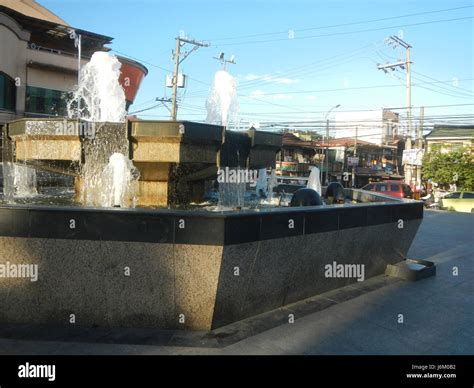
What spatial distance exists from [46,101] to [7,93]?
247 cm

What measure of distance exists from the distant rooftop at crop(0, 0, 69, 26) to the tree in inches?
1160

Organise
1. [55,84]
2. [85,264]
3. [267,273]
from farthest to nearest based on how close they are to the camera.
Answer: [55,84], [267,273], [85,264]

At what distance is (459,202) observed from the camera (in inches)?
941

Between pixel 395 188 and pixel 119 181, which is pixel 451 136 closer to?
pixel 395 188

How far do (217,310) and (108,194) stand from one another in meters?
3.10

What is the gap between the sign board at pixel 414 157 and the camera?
3569 centimetres

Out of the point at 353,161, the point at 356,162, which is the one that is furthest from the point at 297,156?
the point at 356,162

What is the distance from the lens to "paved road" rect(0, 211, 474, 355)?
414 centimetres

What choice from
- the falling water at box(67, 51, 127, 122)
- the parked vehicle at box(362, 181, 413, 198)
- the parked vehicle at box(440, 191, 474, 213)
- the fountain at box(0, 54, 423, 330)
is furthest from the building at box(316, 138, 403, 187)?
the fountain at box(0, 54, 423, 330)

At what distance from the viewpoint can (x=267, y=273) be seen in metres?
4.94

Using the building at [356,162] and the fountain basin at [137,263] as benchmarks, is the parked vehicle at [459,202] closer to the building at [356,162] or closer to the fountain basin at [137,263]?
the building at [356,162]

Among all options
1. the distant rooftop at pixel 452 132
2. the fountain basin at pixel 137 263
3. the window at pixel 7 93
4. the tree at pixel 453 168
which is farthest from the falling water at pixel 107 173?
the distant rooftop at pixel 452 132
